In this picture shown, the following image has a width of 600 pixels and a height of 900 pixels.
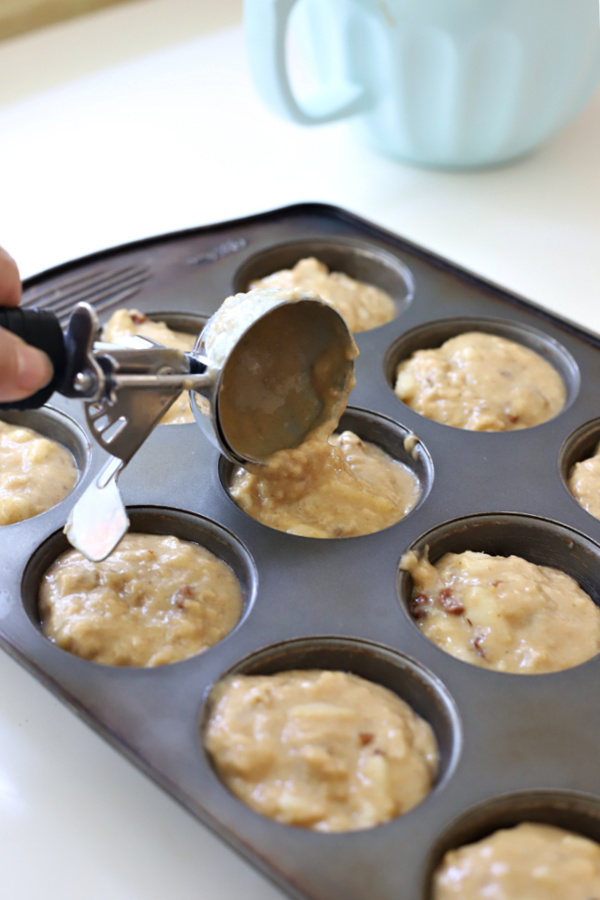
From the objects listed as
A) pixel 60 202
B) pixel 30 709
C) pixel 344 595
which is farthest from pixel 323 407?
pixel 60 202

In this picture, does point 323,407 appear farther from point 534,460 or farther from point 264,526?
point 534,460

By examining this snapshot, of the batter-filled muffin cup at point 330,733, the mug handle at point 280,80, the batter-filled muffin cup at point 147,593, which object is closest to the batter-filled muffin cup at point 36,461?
the batter-filled muffin cup at point 147,593

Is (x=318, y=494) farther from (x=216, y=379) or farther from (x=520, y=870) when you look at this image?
(x=520, y=870)

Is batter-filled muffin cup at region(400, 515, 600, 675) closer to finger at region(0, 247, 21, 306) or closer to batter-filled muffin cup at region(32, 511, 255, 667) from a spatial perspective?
batter-filled muffin cup at region(32, 511, 255, 667)

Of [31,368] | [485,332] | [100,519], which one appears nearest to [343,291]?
[485,332]

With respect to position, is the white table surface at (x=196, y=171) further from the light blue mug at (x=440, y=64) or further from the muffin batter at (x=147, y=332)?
the muffin batter at (x=147, y=332)

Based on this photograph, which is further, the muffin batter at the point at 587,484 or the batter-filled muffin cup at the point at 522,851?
the muffin batter at the point at 587,484
